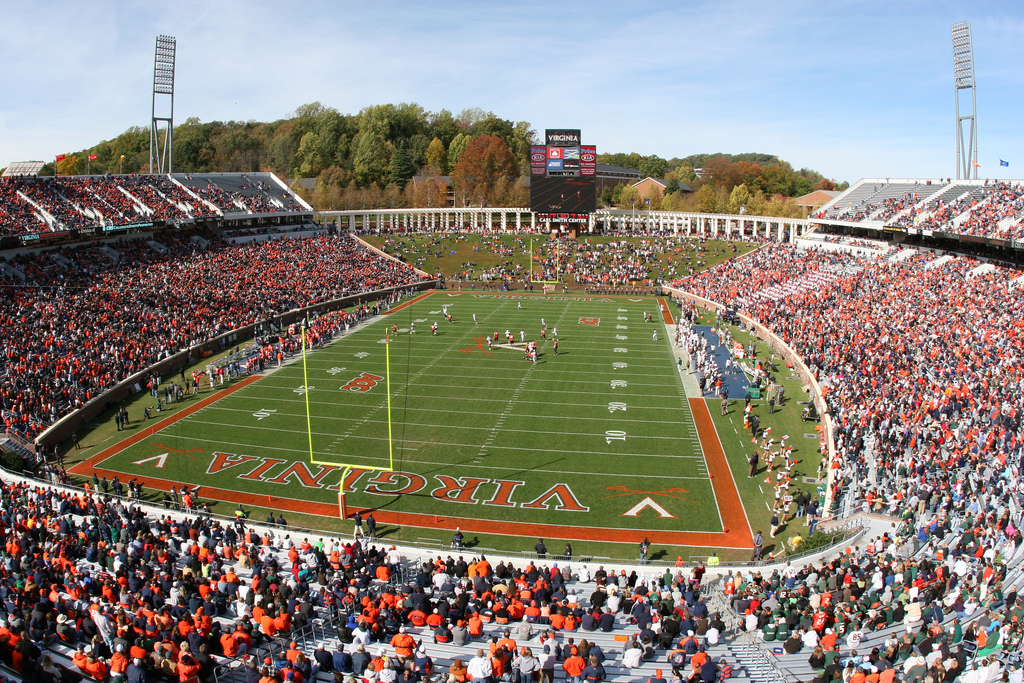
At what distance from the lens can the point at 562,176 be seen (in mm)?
67188

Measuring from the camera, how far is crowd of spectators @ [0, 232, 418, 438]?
90.2 ft

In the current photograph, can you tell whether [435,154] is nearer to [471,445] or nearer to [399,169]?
[399,169]

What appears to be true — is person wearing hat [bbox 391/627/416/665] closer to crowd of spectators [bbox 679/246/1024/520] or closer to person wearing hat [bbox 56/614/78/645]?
person wearing hat [bbox 56/614/78/645]

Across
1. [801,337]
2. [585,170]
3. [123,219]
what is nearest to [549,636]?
[801,337]

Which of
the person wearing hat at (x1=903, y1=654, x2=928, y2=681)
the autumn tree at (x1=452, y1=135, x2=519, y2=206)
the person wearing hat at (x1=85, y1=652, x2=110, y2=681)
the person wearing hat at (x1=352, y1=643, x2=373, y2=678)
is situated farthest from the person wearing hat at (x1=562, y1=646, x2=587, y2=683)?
the autumn tree at (x1=452, y1=135, x2=519, y2=206)

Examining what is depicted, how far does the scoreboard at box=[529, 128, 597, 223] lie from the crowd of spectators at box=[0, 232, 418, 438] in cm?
1638

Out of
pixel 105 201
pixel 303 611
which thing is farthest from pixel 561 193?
pixel 303 611

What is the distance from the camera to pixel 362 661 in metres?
9.82

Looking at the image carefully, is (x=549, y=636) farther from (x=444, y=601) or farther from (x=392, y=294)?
(x=392, y=294)

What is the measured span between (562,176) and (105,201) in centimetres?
3884

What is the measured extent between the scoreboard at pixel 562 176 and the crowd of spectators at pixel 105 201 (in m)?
24.6

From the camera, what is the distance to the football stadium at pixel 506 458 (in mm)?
10703

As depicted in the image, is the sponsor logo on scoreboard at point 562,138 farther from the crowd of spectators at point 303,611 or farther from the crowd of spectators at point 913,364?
the crowd of spectators at point 303,611

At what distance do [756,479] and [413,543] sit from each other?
427 inches
